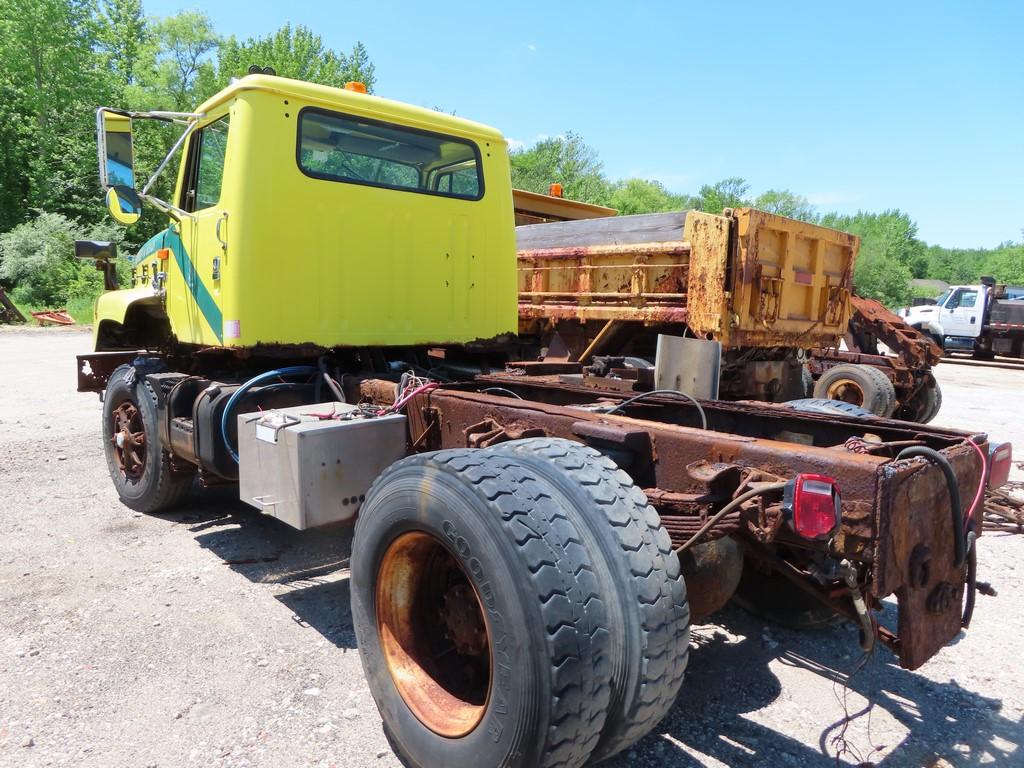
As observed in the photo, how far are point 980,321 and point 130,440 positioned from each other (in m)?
23.3

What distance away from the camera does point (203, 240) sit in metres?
4.44

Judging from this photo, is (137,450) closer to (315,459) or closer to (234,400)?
(234,400)

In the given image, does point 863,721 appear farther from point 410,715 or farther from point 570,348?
point 570,348

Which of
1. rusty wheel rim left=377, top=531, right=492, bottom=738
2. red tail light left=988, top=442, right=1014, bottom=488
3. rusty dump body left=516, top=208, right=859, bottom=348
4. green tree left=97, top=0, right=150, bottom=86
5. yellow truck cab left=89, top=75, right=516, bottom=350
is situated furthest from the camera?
green tree left=97, top=0, right=150, bottom=86

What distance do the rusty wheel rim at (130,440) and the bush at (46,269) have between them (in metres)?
23.9

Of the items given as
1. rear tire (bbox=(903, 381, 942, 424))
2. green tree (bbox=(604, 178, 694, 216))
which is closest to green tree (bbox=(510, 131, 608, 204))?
green tree (bbox=(604, 178, 694, 216))

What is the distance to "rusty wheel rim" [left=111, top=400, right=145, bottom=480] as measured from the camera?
17.3 ft

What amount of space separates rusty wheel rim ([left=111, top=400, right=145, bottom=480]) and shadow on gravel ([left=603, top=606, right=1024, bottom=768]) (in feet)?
13.4

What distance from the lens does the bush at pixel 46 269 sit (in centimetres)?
2703

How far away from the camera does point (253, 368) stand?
16.2ft

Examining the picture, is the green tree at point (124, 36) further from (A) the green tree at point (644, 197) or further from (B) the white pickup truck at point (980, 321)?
(B) the white pickup truck at point (980, 321)

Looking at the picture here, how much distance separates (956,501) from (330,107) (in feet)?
12.5

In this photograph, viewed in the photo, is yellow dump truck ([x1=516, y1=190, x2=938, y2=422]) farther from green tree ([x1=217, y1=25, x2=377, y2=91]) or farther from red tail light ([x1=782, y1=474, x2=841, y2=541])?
green tree ([x1=217, y1=25, x2=377, y2=91])

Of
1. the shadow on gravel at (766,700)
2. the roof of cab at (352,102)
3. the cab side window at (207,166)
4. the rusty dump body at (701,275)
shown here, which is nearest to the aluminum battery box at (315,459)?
the shadow on gravel at (766,700)
